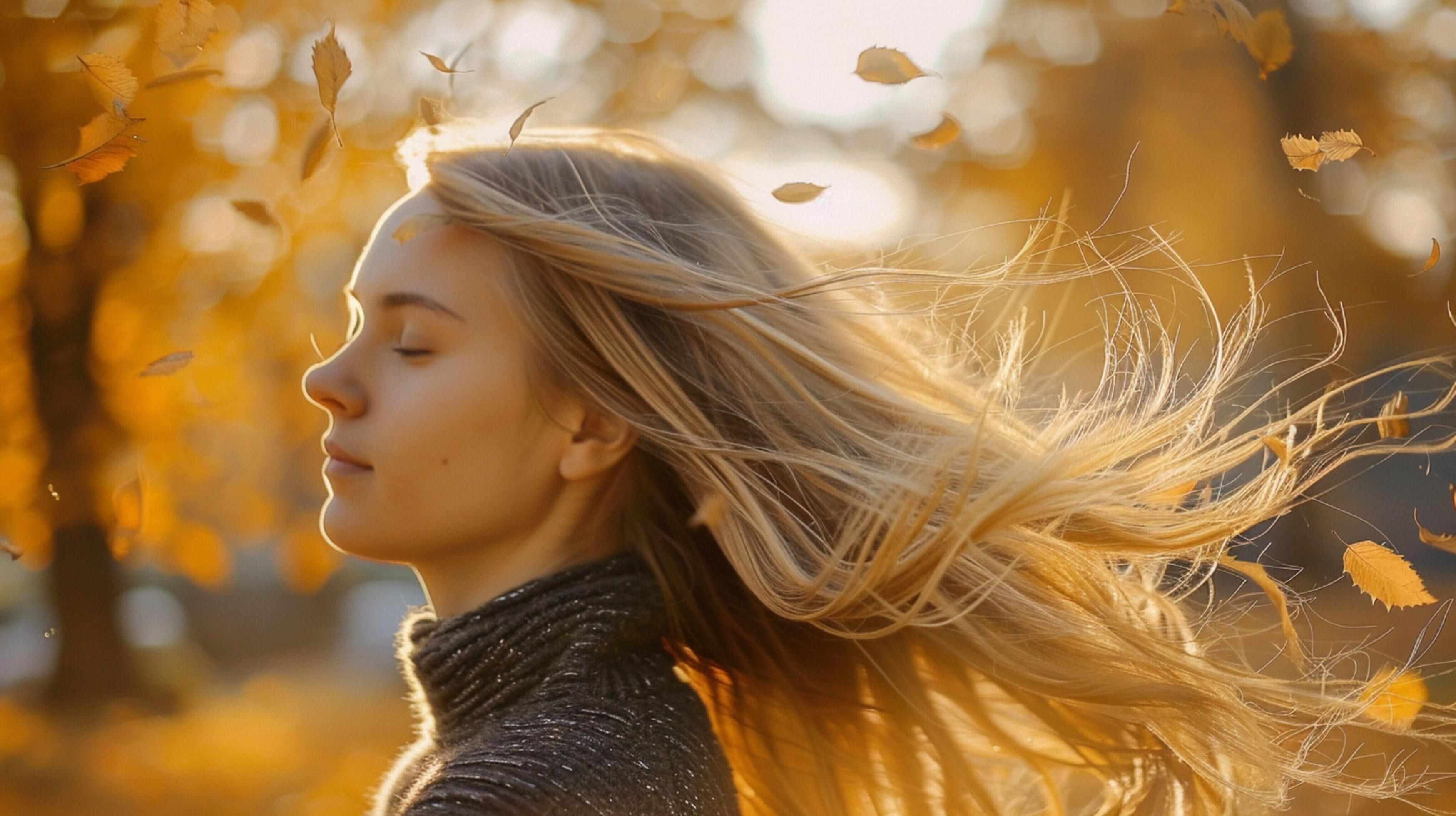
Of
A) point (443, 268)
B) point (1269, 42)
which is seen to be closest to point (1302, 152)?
point (1269, 42)

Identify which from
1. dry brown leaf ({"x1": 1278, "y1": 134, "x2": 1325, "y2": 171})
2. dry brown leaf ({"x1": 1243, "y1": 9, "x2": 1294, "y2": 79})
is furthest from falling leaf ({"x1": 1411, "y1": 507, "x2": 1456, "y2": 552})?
dry brown leaf ({"x1": 1243, "y1": 9, "x2": 1294, "y2": 79})

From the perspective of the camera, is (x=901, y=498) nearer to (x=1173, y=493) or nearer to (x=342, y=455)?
(x=1173, y=493)

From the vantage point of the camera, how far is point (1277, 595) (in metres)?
1.87

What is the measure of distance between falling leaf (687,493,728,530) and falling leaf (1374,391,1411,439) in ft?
3.30

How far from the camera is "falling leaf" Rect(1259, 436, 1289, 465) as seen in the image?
1771 mm

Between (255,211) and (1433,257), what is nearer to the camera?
(1433,257)

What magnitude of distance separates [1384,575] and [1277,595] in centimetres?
16

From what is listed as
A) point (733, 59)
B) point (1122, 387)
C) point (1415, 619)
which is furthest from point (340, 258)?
point (1415, 619)

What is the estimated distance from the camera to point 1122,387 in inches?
78.2

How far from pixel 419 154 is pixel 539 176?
0.28 meters

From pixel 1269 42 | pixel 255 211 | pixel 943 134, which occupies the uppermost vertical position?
pixel 255 211

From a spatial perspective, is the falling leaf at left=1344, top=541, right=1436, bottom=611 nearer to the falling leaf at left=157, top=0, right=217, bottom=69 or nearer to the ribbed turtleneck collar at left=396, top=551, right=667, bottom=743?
the ribbed turtleneck collar at left=396, top=551, right=667, bottom=743

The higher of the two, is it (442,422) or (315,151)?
(315,151)

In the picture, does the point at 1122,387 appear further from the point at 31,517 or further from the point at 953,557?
the point at 31,517
